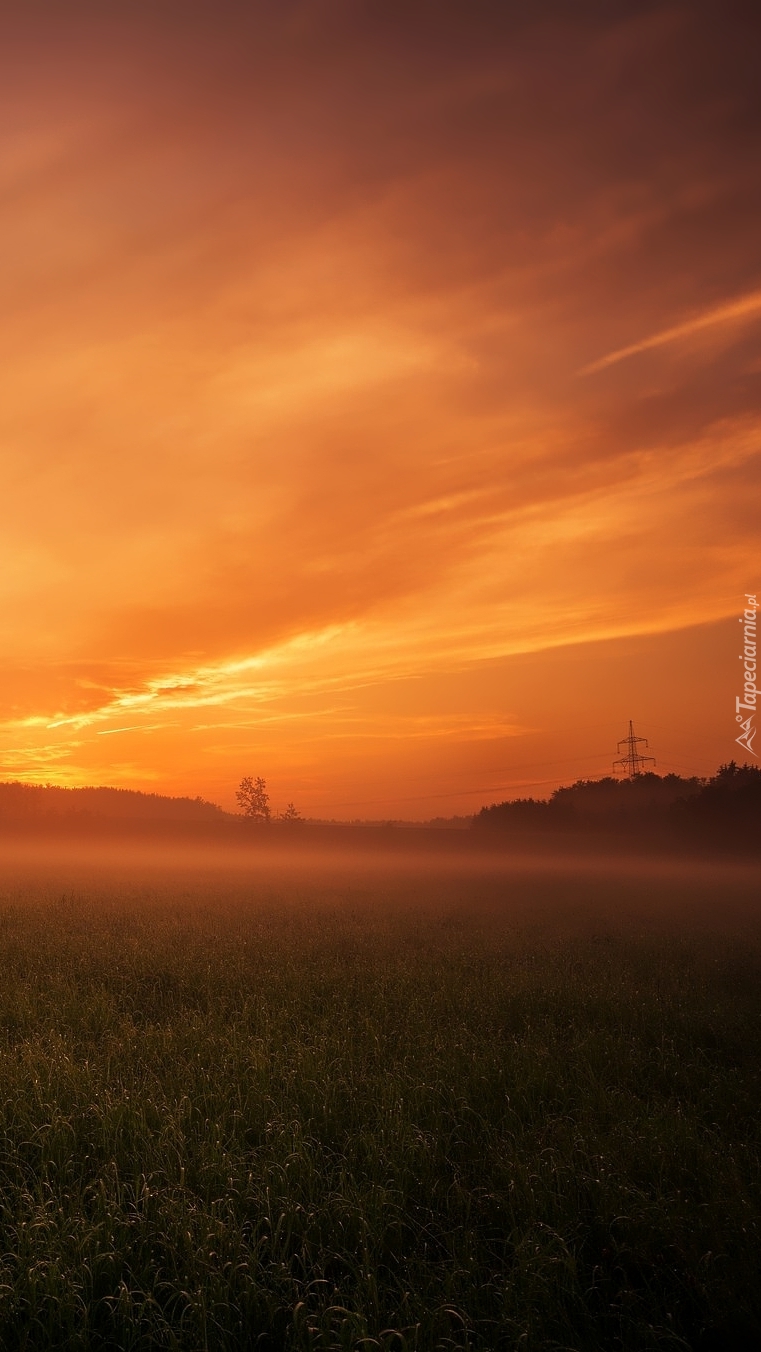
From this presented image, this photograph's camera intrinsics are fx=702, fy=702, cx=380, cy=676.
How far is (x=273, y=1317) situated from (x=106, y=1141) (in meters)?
2.88

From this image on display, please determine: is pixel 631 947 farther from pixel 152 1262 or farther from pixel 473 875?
pixel 473 875

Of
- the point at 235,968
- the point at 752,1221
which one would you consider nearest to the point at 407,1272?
the point at 752,1221

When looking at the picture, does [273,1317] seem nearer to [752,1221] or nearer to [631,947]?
[752,1221]

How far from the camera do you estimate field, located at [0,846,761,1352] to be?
192 inches

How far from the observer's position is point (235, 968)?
14.7 meters

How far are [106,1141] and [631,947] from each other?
52.0 ft

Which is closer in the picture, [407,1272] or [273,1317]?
[273,1317]

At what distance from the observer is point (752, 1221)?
5.70m

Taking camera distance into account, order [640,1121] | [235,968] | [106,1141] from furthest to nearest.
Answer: [235,968] < [640,1121] < [106,1141]

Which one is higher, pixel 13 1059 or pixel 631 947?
pixel 13 1059

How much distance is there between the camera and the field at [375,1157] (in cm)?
487

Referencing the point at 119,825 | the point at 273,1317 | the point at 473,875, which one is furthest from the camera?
the point at 119,825

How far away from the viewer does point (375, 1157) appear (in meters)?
6.69

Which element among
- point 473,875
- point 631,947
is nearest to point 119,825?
point 473,875
